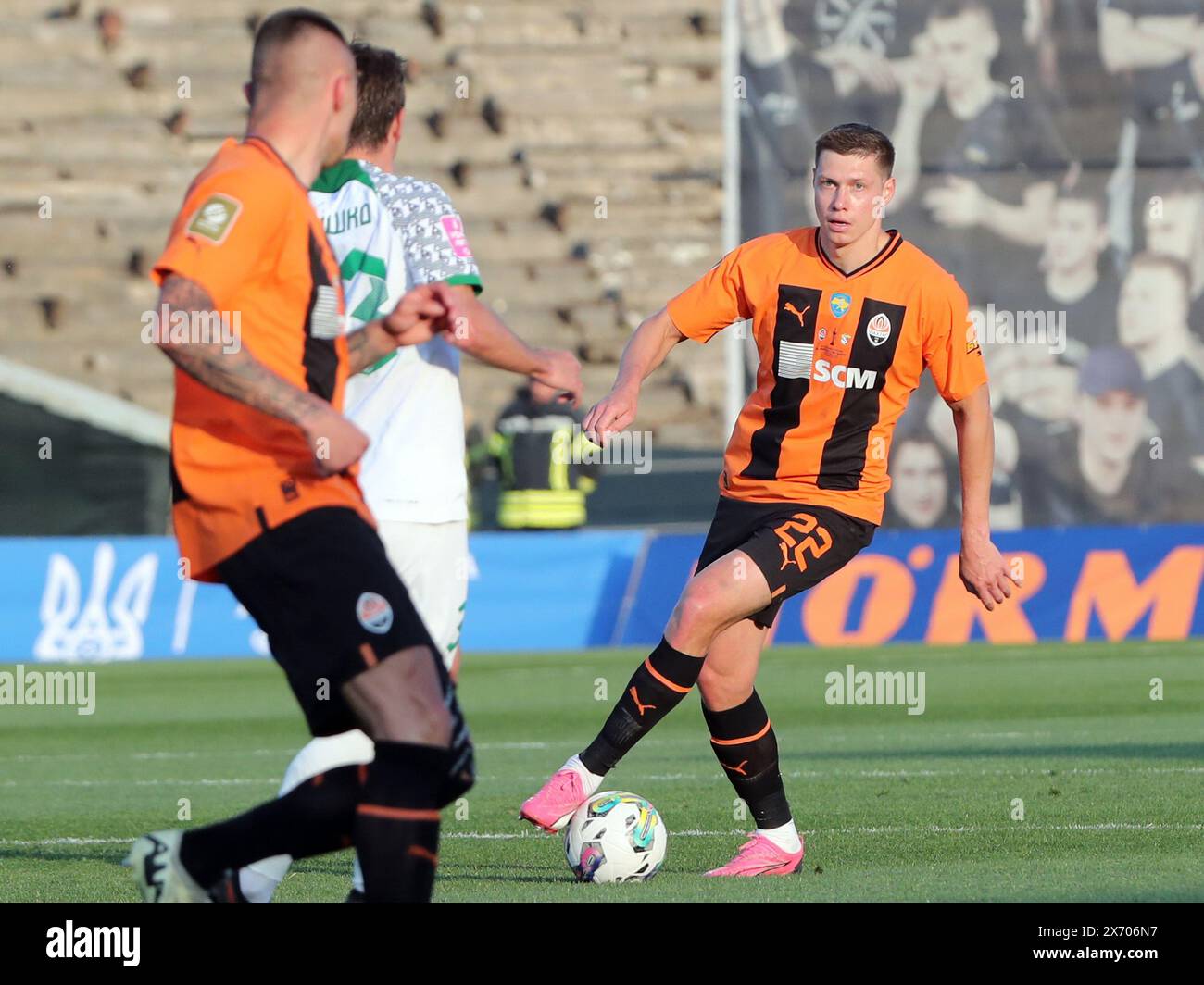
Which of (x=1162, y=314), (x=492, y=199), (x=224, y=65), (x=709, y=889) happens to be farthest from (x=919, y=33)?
(x=709, y=889)

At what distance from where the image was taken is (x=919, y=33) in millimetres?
19234

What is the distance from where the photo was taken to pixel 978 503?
702cm

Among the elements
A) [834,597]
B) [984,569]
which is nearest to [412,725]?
[984,569]

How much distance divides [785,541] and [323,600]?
2.52 m

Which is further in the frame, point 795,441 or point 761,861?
point 795,441

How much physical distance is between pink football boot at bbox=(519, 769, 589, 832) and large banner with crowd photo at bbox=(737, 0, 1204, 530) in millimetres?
12568

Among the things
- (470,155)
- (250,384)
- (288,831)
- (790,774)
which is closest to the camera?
(250,384)

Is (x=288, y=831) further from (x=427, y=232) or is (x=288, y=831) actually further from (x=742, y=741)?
(x=742, y=741)

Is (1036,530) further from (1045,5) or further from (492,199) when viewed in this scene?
(492,199)

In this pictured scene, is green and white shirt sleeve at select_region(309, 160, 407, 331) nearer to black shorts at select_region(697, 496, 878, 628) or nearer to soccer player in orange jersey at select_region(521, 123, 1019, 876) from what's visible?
soccer player in orange jersey at select_region(521, 123, 1019, 876)

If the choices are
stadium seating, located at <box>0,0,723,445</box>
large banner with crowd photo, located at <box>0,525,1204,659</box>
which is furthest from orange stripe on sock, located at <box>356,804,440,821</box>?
stadium seating, located at <box>0,0,723,445</box>

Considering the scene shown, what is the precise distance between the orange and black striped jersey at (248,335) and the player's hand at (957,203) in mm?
14986
